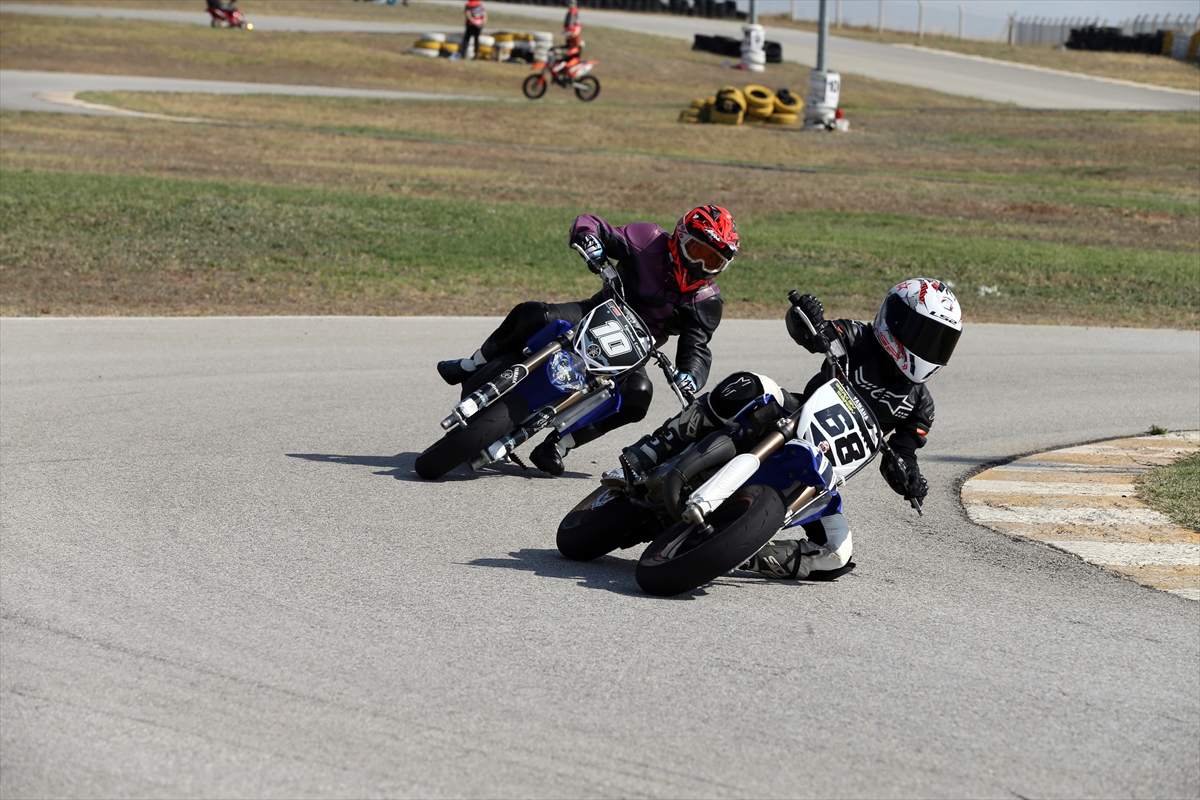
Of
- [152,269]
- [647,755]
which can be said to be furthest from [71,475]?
[152,269]

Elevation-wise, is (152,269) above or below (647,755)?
below

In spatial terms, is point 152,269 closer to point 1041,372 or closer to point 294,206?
point 294,206

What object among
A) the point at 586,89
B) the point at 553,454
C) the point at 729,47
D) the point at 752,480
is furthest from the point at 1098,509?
the point at 729,47

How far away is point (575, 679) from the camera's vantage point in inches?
191

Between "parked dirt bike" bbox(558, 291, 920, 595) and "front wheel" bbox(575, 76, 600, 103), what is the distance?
1298 inches

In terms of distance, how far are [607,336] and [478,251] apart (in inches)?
394

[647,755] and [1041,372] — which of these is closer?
[647,755]

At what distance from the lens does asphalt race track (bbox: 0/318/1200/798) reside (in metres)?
4.22

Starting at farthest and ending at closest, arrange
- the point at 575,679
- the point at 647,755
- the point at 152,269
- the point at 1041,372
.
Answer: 1. the point at 152,269
2. the point at 1041,372
3. the point at 575,679
4. the point at 647,755

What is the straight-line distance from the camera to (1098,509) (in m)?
8.03

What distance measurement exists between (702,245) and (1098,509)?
2.82 meters

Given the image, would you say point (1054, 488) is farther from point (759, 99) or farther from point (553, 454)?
point (759, 99)

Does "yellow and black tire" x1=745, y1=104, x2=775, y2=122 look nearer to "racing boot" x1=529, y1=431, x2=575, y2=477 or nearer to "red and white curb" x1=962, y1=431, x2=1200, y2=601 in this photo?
"red and white curb" x1=962, y1=431, x2=1200, y2=601

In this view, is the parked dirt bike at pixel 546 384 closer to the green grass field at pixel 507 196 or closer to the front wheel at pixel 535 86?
the green grass field at pixel 507 196
